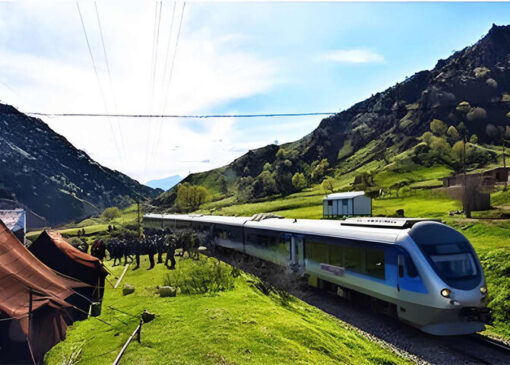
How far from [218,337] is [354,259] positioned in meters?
7.53

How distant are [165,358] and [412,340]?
8311mm

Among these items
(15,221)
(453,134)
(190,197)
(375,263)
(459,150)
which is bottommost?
(375,263)

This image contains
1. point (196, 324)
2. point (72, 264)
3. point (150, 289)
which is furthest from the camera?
point (150, 289)

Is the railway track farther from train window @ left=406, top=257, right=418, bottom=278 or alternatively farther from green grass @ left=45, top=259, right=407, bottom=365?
train window @ left=406, top=257, right=418, bottom=278

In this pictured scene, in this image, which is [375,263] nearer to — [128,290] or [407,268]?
[407,268]

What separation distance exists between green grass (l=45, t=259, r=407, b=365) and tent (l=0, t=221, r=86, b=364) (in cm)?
78

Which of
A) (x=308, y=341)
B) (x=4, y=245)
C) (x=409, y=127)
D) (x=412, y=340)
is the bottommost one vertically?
(x=412, y=340)

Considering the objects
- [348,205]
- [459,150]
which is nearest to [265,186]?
[459,150]

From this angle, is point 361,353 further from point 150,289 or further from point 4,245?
point 4,245

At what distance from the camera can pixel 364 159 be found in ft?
564

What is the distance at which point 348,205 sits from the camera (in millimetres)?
48688

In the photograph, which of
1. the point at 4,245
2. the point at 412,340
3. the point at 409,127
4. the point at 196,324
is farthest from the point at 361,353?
the point at 409,127

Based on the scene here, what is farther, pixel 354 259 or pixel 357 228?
pixel 357 228

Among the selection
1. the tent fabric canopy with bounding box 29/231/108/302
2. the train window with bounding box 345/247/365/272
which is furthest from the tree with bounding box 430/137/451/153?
the tent fabric canopy with bounding box 29/231/108/302
